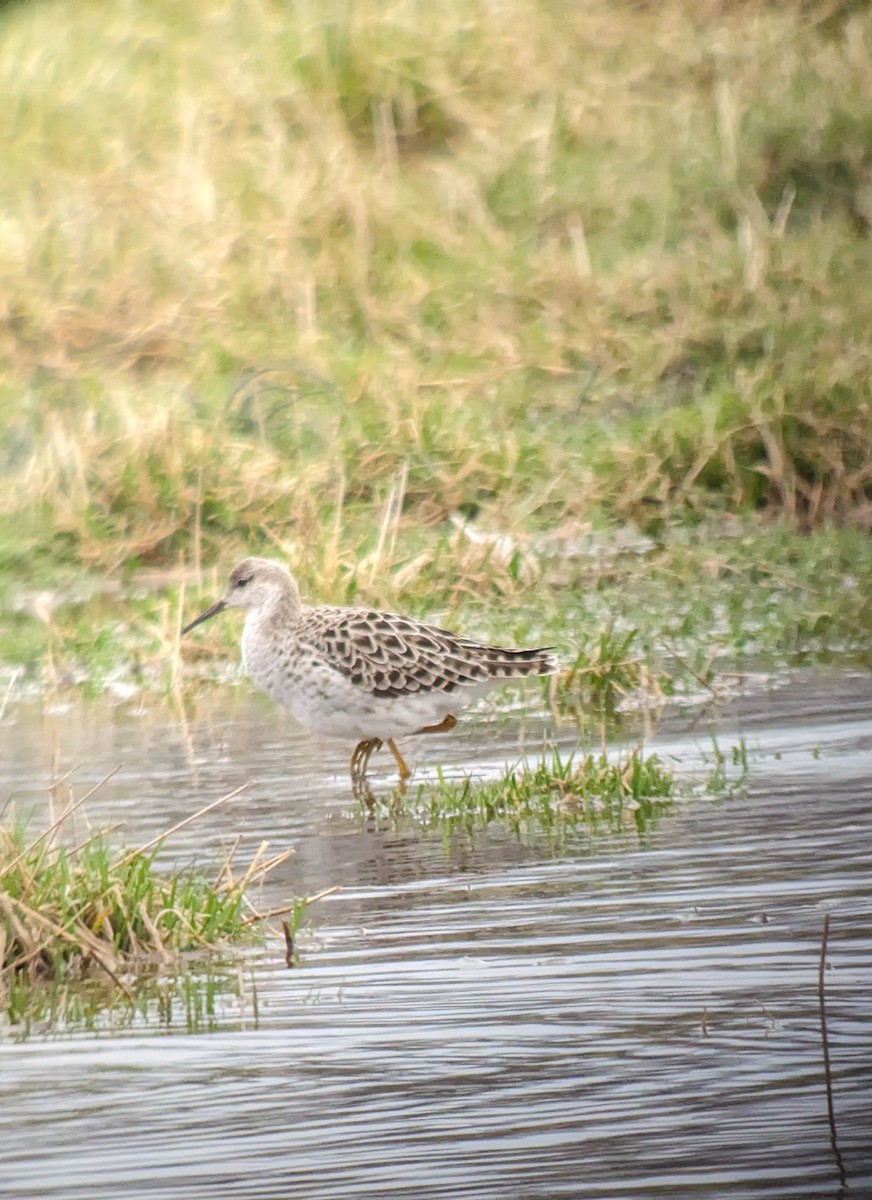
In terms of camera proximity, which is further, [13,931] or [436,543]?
[436,543]

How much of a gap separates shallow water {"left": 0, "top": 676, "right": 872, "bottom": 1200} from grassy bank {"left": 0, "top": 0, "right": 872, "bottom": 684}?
250cm

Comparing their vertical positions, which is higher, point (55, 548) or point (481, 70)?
point (481, 70)

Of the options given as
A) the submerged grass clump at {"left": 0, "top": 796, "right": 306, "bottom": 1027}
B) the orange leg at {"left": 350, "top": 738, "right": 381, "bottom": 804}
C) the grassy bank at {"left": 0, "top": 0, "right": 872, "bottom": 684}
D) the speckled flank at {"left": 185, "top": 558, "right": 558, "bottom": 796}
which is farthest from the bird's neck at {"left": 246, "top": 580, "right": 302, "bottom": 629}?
the submerged grass clump at {"left": 0, "top": 796, "right": 306, "bottom": 1027}

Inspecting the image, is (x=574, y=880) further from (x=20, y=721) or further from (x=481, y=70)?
(x=481, y=70)

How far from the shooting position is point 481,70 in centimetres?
1838

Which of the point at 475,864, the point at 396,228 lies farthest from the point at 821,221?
the point at 475,864

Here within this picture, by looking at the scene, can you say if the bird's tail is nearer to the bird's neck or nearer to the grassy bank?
the grassy bank

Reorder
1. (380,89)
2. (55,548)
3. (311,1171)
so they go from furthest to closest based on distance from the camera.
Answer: (380,89) < (55,548) < (311,1171)

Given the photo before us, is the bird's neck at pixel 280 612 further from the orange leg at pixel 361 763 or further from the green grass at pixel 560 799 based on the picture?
the green grass at pixel 560 799

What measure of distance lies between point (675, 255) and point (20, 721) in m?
7.07

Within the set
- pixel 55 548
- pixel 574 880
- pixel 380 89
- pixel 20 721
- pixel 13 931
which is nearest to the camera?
pixel 13 931

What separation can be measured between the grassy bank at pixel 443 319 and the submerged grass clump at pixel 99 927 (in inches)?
139

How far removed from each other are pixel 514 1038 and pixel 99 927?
4.14 feet

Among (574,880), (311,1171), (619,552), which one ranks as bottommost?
(619,552)
